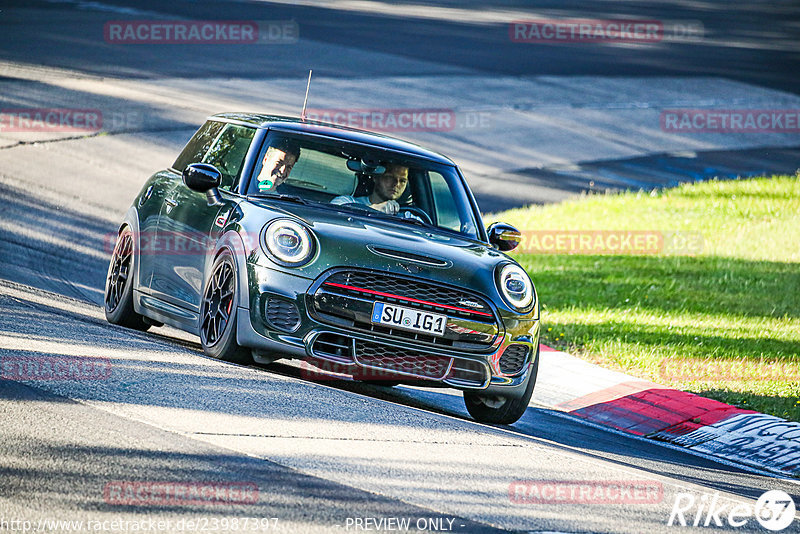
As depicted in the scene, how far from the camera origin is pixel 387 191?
847 centimetres

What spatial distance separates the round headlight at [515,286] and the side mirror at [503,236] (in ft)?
2.93

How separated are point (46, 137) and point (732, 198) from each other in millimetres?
10965

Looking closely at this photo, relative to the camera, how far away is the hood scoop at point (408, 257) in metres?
7.34

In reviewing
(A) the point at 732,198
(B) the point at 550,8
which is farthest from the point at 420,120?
(B) the point at 550,8

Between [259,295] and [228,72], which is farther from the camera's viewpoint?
[228,72]

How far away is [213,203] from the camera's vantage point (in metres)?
8.23

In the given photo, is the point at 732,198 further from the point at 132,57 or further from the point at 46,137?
the point at 132,57

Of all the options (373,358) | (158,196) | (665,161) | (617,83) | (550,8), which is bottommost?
(373,358)

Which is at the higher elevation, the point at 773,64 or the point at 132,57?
the point at 773,64
